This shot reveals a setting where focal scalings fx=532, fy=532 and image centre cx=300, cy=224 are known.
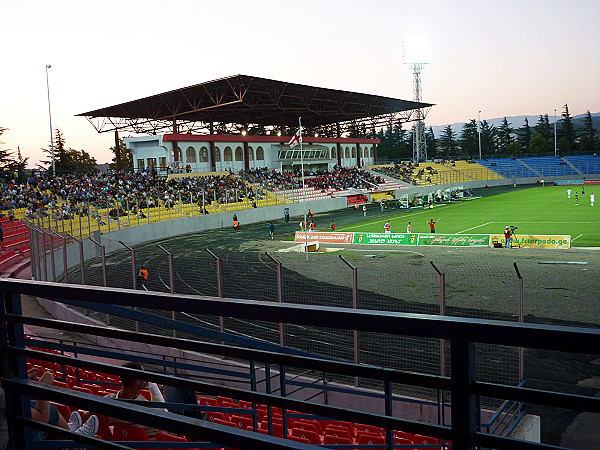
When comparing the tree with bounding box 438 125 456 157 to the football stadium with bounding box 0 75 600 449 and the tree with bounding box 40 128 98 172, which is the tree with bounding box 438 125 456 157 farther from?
the tree with bounding box 40 128 98 172

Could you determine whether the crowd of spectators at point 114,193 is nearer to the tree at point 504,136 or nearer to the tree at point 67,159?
the tree at point 67,159

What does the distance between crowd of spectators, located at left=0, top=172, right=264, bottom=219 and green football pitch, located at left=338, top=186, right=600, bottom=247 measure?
14.4 m

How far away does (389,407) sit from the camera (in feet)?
9.12

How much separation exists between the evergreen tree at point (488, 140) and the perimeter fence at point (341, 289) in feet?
452

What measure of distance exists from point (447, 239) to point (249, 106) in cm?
4032

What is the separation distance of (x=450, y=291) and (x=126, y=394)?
62.9 ft

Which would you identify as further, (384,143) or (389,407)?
(384,143)

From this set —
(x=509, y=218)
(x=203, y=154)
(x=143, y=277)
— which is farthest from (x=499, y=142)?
(x=143, y=277)

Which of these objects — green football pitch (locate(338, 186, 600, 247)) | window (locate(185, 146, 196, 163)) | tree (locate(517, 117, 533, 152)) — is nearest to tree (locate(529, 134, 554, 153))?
tree (locate(517, 117, 533, 152))

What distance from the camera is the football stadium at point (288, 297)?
1827mm

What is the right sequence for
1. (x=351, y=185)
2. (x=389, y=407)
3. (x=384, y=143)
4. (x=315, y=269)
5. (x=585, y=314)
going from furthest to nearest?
(x=384, y=143), (x=351, y=185), (x=315, y=269), (x=585, y=314), (x=389, y=407)

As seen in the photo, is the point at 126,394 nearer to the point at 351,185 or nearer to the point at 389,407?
the point at 389,407

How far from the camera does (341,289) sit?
22141 millimetres

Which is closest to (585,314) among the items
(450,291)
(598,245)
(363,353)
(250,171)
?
(450,291)
